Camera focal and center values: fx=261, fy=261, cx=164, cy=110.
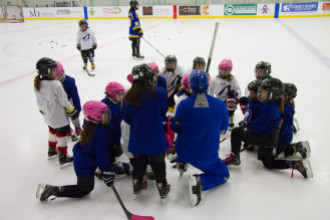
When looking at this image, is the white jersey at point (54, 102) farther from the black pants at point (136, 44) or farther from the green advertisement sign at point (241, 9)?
the green advertisement sign at point (241, 9)

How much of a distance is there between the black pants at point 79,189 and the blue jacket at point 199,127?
0.77 metres

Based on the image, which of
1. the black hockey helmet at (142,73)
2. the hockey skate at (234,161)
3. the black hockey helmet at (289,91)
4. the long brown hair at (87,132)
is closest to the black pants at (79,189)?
the long brown hair at (87,132)

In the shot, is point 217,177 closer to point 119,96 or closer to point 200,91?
point 200,91

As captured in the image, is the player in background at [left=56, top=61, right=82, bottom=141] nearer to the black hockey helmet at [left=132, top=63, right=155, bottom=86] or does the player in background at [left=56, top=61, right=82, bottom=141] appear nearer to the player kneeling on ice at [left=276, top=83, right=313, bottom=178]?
the black hockey helmet at [left=132, top=63, right=155, bottom=86]

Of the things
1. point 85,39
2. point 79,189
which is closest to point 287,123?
point 79,189

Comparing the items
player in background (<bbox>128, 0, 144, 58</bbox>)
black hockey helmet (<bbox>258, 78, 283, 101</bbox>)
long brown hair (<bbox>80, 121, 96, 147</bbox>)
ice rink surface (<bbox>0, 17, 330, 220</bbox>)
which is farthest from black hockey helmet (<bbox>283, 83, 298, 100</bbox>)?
player in background (<bbox>128, 0, 144, 58</bbox>)

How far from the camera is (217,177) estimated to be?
2242mm

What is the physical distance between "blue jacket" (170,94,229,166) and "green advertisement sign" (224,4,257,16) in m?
14.9

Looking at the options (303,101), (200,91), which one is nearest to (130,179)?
(200,91)

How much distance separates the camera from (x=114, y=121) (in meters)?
2.35

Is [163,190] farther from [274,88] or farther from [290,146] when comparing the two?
[290,146]

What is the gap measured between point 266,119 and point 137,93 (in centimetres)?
114

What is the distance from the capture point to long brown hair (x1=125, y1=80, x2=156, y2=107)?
184cm

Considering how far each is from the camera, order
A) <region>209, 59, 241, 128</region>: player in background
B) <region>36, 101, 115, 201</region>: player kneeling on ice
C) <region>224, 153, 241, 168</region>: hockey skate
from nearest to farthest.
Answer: <region>36, 101, 115, 201</region>: player kneeling on ice < <region>224, 153, 241, 168</region>: hockey skate < <region>209, 59, 241, 128</region>: player in background
